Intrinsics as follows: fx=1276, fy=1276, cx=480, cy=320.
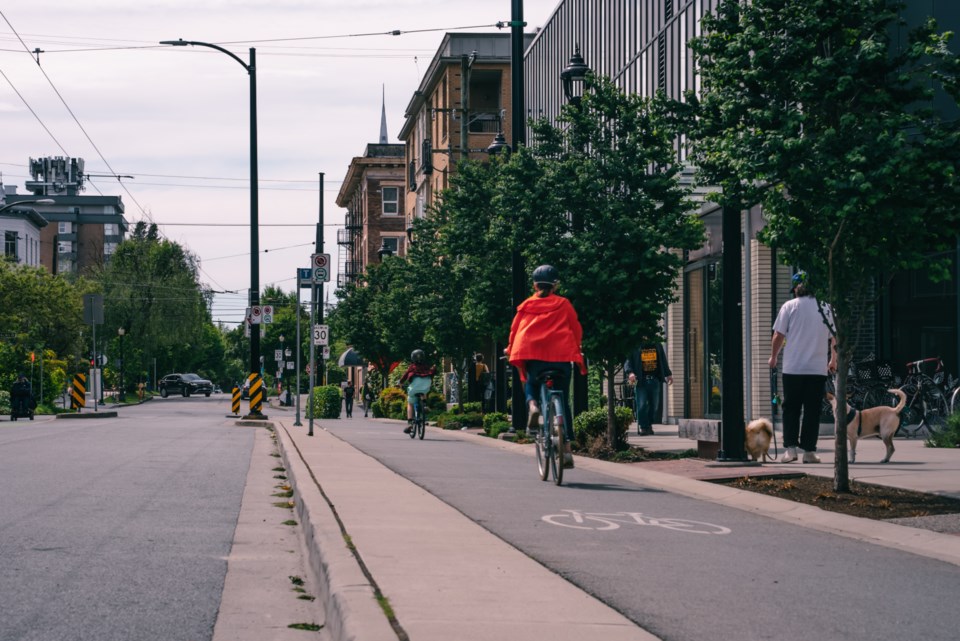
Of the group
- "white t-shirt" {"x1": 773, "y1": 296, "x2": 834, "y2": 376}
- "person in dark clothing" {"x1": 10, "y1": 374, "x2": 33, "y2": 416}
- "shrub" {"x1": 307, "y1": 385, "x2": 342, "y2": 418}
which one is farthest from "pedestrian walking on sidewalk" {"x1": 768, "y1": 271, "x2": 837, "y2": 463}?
"shrub" {"x1": 307, "y1": 385, "x2": 342, "y2": 418}

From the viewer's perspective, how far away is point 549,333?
1117 cm

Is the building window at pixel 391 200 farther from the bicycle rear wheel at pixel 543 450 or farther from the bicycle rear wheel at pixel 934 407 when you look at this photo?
the bicycle rear wheel at pixel 543 450

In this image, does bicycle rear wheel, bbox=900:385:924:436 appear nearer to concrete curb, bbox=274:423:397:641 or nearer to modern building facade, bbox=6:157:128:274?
concrete curb, bbox=274:423:397:641

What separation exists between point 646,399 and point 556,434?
1138 centimetres

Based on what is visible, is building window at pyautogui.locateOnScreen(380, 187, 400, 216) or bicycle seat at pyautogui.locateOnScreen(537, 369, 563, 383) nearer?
bicycle seat at pyautogui.locateOnScreen(537, 369, 563, 383)

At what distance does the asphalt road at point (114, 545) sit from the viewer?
213 inches

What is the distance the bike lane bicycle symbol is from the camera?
26.9 feet

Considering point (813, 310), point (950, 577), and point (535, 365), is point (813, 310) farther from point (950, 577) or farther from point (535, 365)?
point (950, 577)

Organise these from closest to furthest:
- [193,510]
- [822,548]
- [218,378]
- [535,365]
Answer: [822,548] → [193,510] → [535,365] → [218,378]

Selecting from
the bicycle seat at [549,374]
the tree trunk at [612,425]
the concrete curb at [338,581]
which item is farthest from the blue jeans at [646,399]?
the concrete curb at [338,581]

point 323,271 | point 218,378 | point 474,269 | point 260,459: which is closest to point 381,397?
point 474,269

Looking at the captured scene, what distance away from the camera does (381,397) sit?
43844mm

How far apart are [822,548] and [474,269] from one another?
66.3ft

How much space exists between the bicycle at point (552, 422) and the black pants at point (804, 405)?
109 inches
